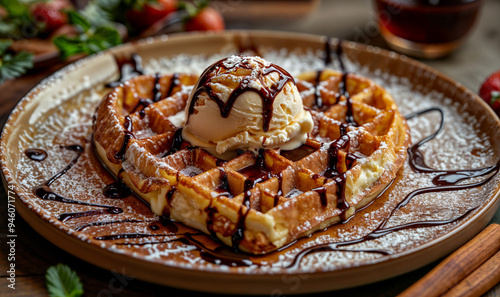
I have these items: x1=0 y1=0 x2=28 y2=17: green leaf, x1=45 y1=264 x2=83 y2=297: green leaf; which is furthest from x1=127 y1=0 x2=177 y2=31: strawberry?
x1=45 y1=264 x2=83 y2=297: green leaf

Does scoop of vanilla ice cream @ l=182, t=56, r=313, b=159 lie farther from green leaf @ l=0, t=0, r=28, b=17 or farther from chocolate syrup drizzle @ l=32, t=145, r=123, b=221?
green leaf @ l=0, t=0, r=28, b=17

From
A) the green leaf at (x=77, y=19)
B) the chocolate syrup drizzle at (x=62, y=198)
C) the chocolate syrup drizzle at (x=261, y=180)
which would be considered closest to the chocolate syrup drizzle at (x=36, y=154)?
the chocolate syrup drizzle at (x=261, y=180)

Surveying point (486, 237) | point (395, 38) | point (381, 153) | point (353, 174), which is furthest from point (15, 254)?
point (395, 38)

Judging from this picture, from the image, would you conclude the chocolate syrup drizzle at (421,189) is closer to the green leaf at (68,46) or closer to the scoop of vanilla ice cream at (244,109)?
the scoop of vanilla ice cream at (244,109)

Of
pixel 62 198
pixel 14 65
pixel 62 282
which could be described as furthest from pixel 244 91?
pixel 14 65

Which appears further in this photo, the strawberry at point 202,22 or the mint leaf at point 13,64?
the strawberry at point 202,22

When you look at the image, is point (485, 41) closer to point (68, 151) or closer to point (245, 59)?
point (245, 59)

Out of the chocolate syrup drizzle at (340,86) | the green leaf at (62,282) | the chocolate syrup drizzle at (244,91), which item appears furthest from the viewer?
the chocolate syrup drizzle at (340,86)
